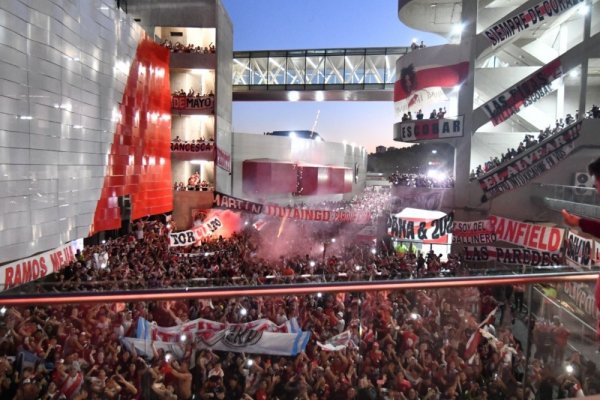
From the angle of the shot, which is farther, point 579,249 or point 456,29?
point 456,29

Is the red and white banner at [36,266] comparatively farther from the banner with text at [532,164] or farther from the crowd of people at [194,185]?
the banner with text at [532,164]

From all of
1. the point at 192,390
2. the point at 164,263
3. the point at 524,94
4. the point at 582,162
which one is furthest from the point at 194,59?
the point at 192,390

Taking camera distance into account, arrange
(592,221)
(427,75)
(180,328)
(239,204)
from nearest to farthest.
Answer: (592,221), (180,328), (239,204), (427,75)

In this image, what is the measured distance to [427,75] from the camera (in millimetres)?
22203

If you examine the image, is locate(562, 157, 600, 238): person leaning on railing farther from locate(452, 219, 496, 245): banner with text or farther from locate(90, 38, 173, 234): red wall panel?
locate(90, 38, 173, 234): red wall panel

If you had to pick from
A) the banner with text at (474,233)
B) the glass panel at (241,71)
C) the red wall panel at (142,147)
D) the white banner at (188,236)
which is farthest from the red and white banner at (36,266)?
the glass panel at (241,71)

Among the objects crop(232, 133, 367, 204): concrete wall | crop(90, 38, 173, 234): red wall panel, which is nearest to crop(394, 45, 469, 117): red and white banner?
crop(232, 133, 367, 204): concrete wall

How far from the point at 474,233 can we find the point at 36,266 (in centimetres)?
1302

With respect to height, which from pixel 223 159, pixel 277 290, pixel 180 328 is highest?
pixel 223 159

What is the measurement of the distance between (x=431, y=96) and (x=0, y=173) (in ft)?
60.6

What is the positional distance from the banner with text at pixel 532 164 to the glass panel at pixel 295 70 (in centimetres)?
2163

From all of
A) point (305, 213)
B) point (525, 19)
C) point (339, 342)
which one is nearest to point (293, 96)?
point (305, 213)

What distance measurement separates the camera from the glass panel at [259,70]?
37.5 meters

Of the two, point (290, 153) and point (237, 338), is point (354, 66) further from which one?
point (237, 338)
